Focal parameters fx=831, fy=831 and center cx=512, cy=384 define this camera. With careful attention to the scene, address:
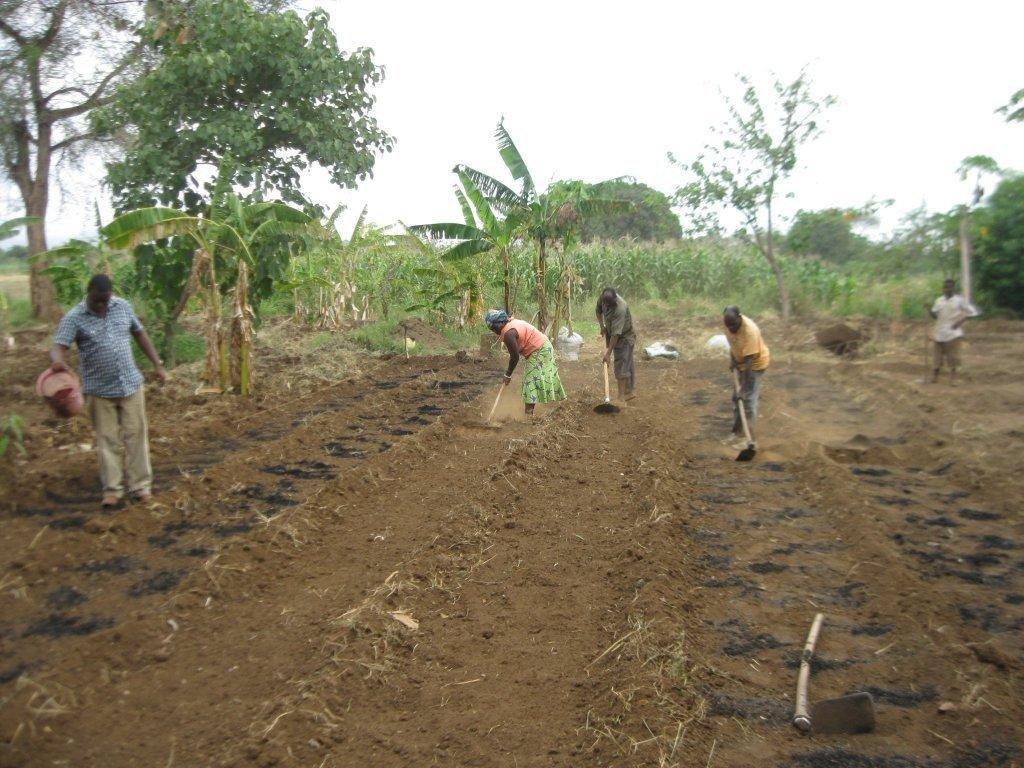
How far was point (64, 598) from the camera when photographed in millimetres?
5219

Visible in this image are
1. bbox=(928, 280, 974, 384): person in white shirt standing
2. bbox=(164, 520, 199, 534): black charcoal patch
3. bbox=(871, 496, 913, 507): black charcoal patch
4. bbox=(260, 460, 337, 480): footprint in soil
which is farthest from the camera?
bbox=(928, 280, 974, 384): person in white shirt standing

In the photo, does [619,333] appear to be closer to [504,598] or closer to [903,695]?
[504,598]

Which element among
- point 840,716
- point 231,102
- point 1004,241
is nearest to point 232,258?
point 231,102

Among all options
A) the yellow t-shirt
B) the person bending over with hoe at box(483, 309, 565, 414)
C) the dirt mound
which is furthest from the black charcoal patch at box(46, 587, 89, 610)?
the dirt mound

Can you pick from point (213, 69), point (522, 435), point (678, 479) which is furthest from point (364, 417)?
point (213, 69)

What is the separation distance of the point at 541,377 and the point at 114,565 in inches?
232

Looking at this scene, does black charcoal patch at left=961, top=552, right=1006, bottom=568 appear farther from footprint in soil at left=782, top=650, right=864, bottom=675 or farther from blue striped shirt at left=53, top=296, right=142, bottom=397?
blue striped shirt at left=53, top=296, right=142, bottom=397

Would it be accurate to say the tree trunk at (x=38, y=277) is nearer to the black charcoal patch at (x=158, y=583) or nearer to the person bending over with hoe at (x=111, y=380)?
the person bending over with hoe at (x=111, y=380)

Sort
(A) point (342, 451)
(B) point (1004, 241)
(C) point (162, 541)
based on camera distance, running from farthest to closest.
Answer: (B) point (1004, 241)
(A) point (342, 451)
(C) point (162, 541)

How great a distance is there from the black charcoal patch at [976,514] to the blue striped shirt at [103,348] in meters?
7.02

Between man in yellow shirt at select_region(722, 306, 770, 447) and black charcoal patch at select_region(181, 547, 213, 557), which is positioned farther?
man in yellow shirt at select_region(722, 306, 770, 447)

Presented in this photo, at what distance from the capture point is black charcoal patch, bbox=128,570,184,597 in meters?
5.34

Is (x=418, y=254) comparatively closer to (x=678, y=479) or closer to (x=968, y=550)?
(x=678, y=479)

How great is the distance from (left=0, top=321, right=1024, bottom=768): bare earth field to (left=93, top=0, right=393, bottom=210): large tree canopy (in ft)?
14.6
